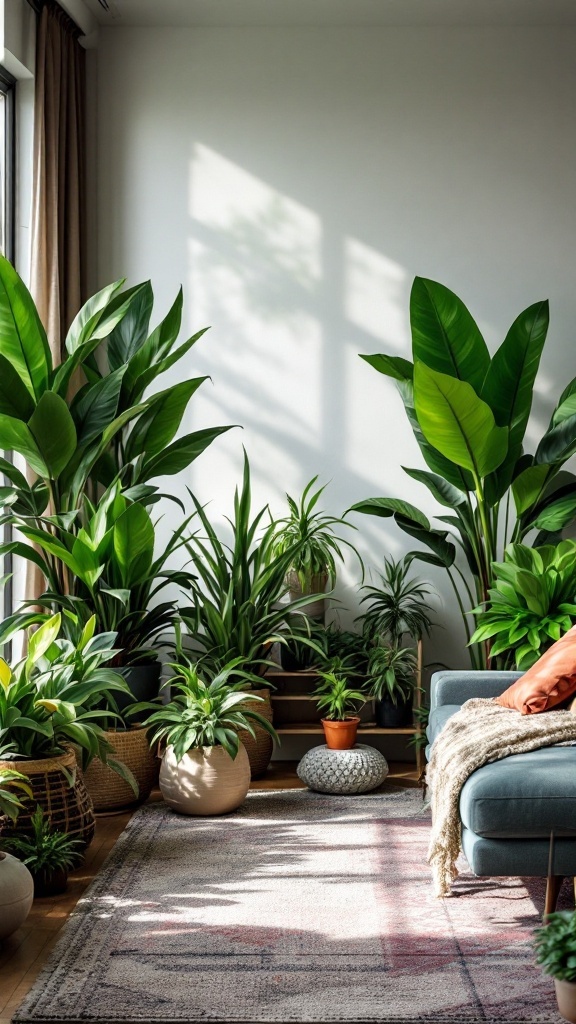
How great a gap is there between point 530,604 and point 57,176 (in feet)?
8.87

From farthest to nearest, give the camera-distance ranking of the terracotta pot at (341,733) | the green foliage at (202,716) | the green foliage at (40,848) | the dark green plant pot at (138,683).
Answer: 1. the terracotta pot at (341,733)
2. the dark green plant pot at (138,683)
3. the green foliage at (202,716)
4. the green foliage at (40,848)

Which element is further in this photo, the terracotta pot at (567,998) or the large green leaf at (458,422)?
the large green leaf at (458,422)

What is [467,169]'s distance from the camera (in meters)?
4.71

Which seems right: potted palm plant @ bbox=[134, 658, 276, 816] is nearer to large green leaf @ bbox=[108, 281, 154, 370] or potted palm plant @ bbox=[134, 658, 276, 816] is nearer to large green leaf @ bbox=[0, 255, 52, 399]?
large green leaf @ bbox=[0, 255, 52, 399]

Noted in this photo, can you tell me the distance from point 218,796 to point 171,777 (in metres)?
0.19

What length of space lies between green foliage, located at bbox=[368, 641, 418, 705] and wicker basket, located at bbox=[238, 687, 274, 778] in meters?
0.45

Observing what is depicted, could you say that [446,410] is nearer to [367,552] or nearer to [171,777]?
[367,552]

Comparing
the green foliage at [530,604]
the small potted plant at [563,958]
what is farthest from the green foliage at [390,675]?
the small potted plant at [563,958]

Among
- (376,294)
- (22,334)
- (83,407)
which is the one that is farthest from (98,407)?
(376,294)

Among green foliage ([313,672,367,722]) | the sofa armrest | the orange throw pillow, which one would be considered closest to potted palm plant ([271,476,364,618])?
green foliage ([313,672,367,722])

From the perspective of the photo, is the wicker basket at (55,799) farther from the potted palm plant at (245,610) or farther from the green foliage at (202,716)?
the potted palm plant at (245,610)

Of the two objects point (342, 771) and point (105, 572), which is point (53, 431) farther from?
point (342, 771)

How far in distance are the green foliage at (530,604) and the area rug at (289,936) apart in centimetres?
74

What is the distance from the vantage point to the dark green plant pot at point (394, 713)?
171 inches
